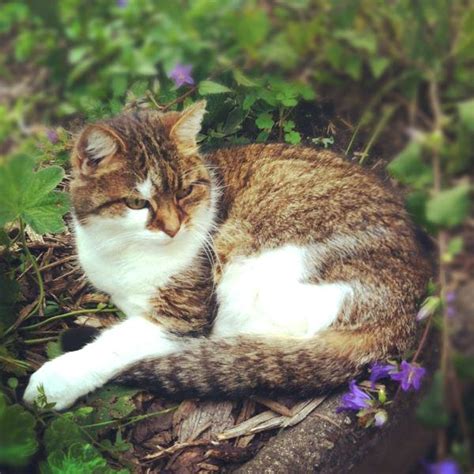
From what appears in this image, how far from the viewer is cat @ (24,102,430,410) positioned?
2.48 metres

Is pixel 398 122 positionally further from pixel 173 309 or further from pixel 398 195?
pixel 173 309

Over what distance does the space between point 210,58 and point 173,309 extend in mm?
1505

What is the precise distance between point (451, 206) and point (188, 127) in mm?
1458

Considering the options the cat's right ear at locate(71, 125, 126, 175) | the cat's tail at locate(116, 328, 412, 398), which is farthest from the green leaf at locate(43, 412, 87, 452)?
the cat's right ear at locate(71, 125, 126, 175)

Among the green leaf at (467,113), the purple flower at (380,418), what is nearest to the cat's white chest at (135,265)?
the purple flower at (380,418)

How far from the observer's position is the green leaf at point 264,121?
290 centimetres

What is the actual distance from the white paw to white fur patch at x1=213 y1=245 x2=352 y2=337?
22.6 inches

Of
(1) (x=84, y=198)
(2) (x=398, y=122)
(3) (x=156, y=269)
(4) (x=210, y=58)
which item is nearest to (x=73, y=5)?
(4) (x=210, y=58)

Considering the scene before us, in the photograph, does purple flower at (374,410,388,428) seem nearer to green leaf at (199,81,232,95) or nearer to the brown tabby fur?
the brown tabby fur

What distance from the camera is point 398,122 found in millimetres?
1347

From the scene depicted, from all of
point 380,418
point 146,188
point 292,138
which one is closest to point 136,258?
point 146,188

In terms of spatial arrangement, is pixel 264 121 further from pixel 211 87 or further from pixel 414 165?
pixel 414 165

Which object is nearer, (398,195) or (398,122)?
(398,122)

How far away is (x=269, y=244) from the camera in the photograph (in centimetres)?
278
